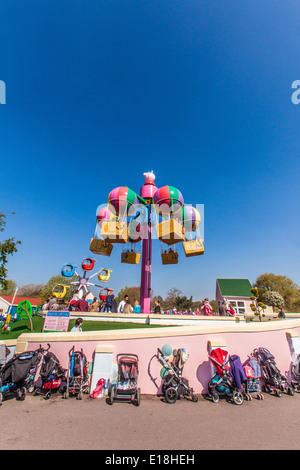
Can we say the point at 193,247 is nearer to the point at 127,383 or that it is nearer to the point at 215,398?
the point at 215,398

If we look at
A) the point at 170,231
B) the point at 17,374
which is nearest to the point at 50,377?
the point at 17,374

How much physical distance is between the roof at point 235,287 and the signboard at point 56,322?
34837 millimetres

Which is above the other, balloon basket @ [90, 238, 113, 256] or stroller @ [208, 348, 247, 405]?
balloon basket @ [90, 238, 113, 256]

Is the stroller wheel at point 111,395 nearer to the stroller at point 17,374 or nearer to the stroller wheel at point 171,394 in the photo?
the stroller wheel at point 171,394

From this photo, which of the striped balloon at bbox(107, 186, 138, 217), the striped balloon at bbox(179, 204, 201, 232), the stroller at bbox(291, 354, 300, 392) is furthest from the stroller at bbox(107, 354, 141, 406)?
the striped balloon at bbox(179, 204, 201, 232)

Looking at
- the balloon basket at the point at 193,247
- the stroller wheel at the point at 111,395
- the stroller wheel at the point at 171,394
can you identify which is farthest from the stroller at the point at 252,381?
the balloon basket at the point at 193,247

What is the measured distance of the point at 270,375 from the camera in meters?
5.91

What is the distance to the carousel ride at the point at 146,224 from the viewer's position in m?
13.0

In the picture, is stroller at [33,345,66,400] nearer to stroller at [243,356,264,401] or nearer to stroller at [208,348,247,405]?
stroller at [208,348,247,405]

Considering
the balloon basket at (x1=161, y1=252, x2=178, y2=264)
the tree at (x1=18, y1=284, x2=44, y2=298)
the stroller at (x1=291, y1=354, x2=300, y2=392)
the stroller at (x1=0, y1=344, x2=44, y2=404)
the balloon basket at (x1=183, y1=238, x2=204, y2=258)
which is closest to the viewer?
the stroller at (x1=0, y1=344, x2=44, y2=404)

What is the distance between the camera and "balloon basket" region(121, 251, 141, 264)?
14953 mm

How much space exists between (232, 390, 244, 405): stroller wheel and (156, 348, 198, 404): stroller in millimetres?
912
